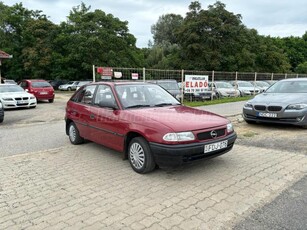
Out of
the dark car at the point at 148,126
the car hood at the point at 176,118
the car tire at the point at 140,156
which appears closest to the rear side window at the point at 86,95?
the dark car at the point at 148,126

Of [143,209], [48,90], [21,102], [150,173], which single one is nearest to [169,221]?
[143,209]

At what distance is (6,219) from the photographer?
10.8 feet

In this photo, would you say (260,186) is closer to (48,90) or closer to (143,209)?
(143,209)

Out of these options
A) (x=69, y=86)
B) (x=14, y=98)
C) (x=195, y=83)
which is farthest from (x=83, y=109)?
(x=69, y=86)

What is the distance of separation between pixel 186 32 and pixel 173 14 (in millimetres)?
27746

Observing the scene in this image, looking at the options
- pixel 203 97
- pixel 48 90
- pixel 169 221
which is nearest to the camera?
pixel 169 221

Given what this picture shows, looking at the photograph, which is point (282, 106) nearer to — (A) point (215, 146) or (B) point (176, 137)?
(A) point (215, 146)

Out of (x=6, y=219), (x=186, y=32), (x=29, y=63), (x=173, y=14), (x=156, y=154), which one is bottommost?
Answer: (x=6, y=219)

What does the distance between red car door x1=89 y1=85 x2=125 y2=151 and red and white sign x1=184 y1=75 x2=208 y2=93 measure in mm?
9852

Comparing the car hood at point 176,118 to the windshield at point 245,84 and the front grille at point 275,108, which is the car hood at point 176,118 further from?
the windshield at point 245,84


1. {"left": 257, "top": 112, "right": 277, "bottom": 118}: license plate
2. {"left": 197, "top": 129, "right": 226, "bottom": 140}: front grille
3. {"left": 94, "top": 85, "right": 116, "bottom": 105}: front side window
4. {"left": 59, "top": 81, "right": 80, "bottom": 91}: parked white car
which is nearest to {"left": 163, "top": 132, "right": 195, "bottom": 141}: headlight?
{"left": 197, "top": 129, "right": 226, "bottom": 140}: front grille

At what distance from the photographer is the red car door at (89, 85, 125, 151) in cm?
497

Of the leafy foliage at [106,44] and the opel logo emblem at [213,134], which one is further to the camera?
the leafy foliage at [106,44]

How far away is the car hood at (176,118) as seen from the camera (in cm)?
427
